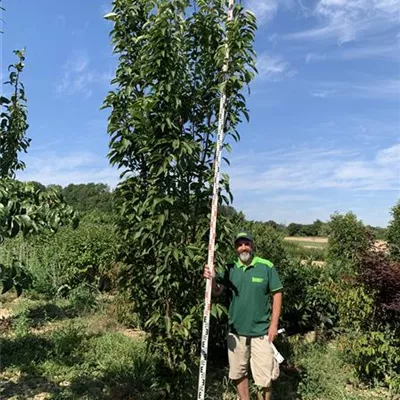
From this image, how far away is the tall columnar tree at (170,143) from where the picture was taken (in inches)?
153

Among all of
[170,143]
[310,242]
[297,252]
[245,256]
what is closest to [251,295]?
[245,256]

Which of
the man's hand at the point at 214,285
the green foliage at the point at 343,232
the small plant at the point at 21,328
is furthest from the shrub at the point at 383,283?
the green foliage at the point at 343,232

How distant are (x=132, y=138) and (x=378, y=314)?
396 centimetres

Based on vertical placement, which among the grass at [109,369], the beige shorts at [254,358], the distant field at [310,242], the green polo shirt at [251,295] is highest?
the distant field at [310,242]

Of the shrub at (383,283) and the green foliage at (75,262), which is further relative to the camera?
the green foliage at (75,262)

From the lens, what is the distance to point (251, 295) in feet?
14.3

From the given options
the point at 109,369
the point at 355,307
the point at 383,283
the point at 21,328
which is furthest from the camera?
the point at 21,328

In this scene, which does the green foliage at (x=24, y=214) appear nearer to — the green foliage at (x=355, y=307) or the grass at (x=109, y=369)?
the grass at (x=109, y=369)

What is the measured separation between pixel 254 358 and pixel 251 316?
402mm

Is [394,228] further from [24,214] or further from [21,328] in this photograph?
[24,214]

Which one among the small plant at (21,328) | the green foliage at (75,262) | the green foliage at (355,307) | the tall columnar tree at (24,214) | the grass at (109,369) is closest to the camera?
the tall columnar tree at (24,214)

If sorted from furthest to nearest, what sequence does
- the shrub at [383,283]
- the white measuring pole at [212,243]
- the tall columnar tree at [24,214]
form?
the shrub at [383,283] → the white measuring pole at [212,243] → the tall columnar tree at [24,214]

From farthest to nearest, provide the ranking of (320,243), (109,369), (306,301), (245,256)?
(320,243) < (306,301) < (109,369) < (245,256)

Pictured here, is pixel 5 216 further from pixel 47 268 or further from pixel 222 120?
pixel 47 268
